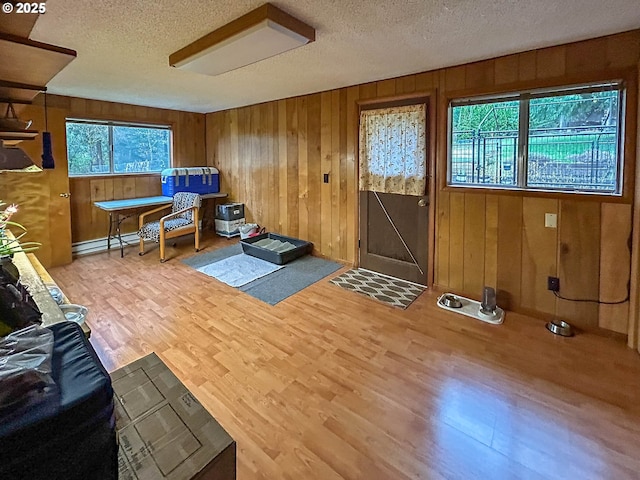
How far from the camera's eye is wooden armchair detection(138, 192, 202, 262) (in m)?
4.51

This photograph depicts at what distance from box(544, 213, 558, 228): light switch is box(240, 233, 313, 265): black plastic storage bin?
108 inches

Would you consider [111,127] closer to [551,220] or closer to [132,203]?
[132,203]

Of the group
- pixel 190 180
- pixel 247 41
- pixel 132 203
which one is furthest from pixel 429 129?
pixel 132 203

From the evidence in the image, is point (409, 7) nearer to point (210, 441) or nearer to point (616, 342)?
point (210, 441)

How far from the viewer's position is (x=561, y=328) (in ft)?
8.90

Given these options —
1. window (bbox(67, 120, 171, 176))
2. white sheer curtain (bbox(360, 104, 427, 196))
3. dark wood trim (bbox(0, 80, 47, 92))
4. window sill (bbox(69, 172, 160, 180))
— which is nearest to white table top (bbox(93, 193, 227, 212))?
window sill (bbox(69, 172, 160, 180))

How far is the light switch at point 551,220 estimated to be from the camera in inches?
110

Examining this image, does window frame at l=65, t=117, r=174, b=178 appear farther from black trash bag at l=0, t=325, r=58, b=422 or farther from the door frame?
black trash bag at l=0, t=325, r=58, b=422

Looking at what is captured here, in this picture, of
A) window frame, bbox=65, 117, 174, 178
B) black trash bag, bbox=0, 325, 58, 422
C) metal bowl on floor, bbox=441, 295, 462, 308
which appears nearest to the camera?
black trash bag, bbox=0, 325, 58, 422

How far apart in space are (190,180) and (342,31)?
12.9 feet

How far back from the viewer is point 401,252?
3848 millimetres

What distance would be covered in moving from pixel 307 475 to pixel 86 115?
515 cm

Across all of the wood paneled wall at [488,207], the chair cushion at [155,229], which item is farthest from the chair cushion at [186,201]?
the wood paneled wall at [488,207]

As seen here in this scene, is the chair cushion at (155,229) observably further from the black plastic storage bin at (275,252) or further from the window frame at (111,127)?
the window frame at (111,127)
